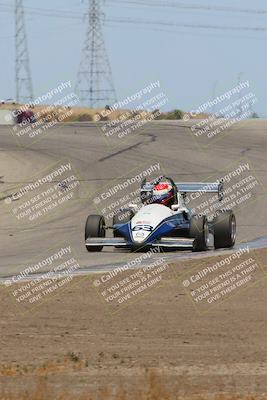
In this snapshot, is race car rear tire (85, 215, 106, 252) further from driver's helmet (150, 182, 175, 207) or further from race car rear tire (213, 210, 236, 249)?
race car rear tire (213, 210, 236, 249)

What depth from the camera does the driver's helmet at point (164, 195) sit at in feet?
66.1

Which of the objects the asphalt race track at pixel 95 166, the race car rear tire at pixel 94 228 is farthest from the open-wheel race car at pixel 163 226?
the asphalt race track at pixel 95 166

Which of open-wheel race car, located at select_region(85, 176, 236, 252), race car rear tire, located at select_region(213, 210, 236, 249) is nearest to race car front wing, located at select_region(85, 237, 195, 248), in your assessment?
open-wheel race car, located at select_region(85, 176, 236, 252)

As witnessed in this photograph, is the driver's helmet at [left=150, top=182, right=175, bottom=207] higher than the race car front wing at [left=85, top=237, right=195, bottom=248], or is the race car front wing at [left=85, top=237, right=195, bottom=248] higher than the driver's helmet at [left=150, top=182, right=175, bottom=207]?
the driver's helmet at [left=150, top=182, right=175, bottom=207]

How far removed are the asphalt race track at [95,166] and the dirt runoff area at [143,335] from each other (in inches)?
94.0

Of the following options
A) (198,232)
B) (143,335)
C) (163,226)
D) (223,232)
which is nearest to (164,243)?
(163,226)

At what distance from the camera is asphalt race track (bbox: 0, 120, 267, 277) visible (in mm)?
21875

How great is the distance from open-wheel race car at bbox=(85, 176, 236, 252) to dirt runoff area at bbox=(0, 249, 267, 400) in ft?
5.65

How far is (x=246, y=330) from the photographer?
1180cm

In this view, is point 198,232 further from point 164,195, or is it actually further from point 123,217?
point 123,217

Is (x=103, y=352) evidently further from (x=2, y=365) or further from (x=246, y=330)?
(x=246, y=330)

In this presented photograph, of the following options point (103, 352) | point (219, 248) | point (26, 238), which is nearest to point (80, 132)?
point (26, 238)

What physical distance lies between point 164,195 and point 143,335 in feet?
29.2

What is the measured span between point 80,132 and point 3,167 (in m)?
14.5
